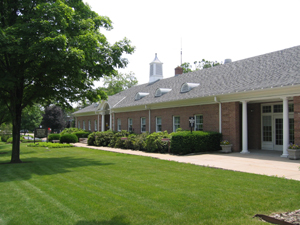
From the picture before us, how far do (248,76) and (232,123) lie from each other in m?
3.29

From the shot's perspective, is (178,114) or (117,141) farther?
(117,141)

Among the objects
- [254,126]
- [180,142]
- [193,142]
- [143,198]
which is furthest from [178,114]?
[143,198]

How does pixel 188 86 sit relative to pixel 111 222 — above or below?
above

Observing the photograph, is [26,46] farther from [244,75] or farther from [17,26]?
[244,75]

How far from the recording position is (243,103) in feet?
53.6

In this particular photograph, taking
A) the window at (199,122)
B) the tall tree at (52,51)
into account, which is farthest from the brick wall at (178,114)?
the tall tree at (52,51)

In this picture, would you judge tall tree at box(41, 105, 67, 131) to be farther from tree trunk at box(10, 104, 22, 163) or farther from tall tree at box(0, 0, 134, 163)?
tree trunk at box(10, 104, 22, 163)

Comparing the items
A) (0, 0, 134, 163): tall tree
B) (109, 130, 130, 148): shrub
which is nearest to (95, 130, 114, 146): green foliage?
(109, 130, 130, 148): shrub

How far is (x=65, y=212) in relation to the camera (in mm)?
5500

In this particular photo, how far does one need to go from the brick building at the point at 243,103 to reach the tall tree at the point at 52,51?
707 centimetres

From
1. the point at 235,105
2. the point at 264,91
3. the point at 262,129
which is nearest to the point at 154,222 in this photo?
the point at 264,91

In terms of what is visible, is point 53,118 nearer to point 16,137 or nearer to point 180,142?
point 16,137

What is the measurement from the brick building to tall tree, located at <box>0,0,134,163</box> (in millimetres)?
7072

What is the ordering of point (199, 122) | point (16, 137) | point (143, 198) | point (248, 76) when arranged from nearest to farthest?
point (143, 198), point (16, 137), point (248, 76), point (199, 122)
